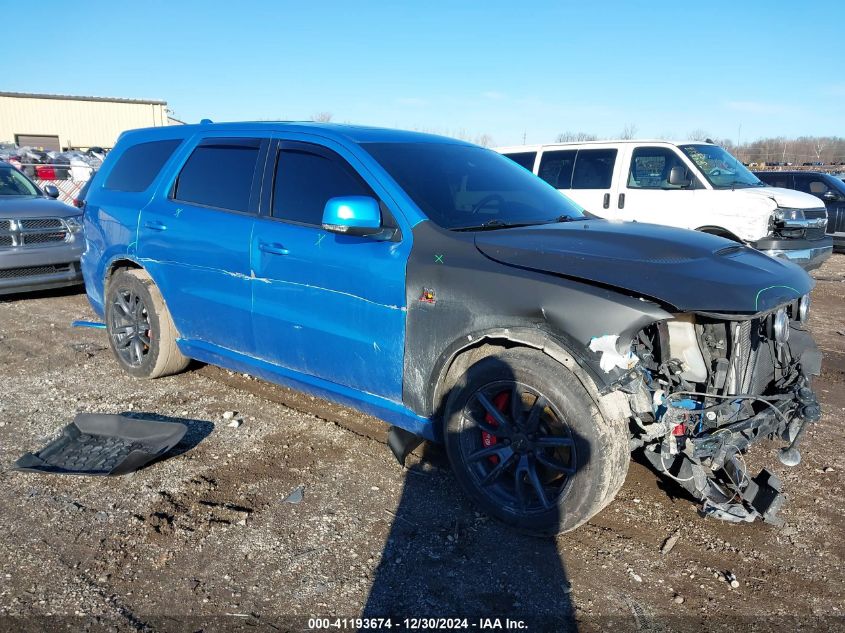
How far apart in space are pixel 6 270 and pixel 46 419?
4271 millimetres

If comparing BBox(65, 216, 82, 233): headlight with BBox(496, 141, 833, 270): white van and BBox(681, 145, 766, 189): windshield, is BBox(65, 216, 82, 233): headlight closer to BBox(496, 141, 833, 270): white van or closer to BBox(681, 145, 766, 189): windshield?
BBox(496, 141, 833, 270): white van

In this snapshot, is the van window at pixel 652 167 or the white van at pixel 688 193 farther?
the van window at pixel 652 167

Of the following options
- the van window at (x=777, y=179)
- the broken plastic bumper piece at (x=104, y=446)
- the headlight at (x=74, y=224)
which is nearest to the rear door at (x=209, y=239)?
the broken plastic bumper piece at (x=104, y=446)

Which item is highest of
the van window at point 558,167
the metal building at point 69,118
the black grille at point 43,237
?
the metal building at point 69,118

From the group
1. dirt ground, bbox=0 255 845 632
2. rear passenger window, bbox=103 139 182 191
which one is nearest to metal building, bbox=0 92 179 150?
rear passenger window, bbox=103 139 182 191

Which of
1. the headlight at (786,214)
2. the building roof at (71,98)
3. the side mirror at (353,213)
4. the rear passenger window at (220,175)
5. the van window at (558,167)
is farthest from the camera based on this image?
the building roof at (71,98)

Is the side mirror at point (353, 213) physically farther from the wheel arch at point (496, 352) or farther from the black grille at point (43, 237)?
the black grille at point (43, 237)

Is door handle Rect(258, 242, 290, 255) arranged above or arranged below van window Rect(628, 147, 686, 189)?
below

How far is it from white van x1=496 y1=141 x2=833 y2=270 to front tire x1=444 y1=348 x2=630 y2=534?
564cm

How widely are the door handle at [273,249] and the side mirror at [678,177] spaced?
6.61 m

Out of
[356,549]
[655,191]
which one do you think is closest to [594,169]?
[655,191]

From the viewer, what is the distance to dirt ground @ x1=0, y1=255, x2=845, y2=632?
8.29 feet

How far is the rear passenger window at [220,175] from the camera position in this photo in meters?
4.09

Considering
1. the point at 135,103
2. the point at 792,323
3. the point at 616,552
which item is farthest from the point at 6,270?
the point at 135,103
